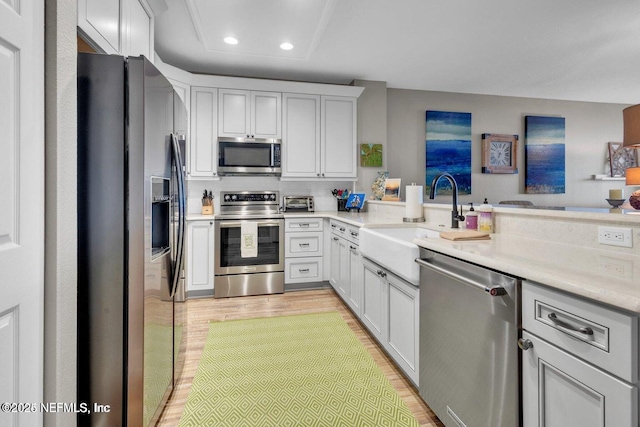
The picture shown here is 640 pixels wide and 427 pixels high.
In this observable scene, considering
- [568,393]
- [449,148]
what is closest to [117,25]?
[568,393]

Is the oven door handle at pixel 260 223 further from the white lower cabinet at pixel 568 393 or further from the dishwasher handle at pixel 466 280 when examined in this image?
the white lower cabinet at pixel 568 393

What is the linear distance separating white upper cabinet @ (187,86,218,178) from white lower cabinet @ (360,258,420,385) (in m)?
2.24

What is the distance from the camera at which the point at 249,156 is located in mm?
3596

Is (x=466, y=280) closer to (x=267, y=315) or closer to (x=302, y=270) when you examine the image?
(x=267, y=315)

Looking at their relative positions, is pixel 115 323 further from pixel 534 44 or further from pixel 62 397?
pixel 534 44

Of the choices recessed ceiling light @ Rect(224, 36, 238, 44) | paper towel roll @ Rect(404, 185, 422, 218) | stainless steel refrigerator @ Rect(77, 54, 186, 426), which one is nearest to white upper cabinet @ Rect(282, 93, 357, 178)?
recessed ceiling light @ Rect(224, 36, 238, 44)

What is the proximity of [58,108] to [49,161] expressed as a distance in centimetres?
18

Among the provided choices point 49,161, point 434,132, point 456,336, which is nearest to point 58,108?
point 49,161

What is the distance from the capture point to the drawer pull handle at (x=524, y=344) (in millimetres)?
970

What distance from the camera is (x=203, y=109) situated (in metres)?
3.51

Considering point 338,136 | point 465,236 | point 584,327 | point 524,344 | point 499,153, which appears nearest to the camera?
point 584,327

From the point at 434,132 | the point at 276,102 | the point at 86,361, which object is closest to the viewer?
the point at 86,361

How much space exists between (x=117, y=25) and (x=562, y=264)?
252cm

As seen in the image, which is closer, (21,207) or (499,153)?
(21,207)
